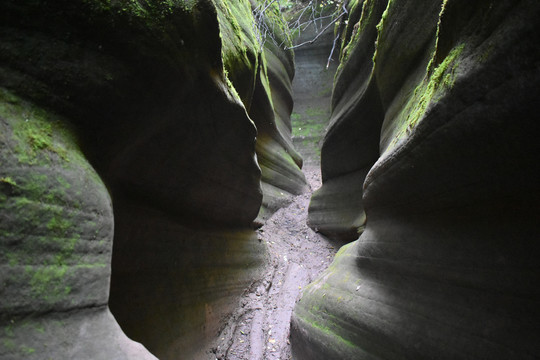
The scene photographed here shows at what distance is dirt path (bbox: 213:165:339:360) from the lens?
9.52ft

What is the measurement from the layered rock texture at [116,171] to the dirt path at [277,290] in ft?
0.90

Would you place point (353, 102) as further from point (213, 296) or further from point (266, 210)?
point (213, 296)

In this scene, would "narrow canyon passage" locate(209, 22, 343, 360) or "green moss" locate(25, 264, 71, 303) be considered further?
"narrow canyon passage" locate(209, 22, 343, 360)

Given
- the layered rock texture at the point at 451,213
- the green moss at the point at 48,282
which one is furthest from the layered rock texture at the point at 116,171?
the layered rock texture at the point at 451,213

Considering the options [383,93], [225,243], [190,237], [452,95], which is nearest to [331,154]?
[383,93]

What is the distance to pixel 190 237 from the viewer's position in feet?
9.68

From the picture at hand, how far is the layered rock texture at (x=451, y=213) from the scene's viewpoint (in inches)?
50.8

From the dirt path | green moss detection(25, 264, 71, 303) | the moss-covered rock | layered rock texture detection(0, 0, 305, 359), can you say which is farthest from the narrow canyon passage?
green moss detection(25, 264, 71, 303)

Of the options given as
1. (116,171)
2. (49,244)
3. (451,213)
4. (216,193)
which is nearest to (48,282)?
(49,244)

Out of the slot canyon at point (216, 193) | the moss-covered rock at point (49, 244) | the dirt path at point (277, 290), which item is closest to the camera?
the moss-covered rock at point (49, 244)

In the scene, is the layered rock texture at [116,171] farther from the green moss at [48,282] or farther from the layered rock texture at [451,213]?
the layered rock texture at [451,213]

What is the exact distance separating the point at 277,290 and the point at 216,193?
5.32ft

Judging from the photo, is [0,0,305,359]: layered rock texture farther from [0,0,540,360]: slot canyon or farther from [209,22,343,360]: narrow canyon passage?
[209,22,343,360]: narrow canyon passage

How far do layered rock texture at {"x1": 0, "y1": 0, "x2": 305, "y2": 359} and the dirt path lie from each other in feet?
0.90
